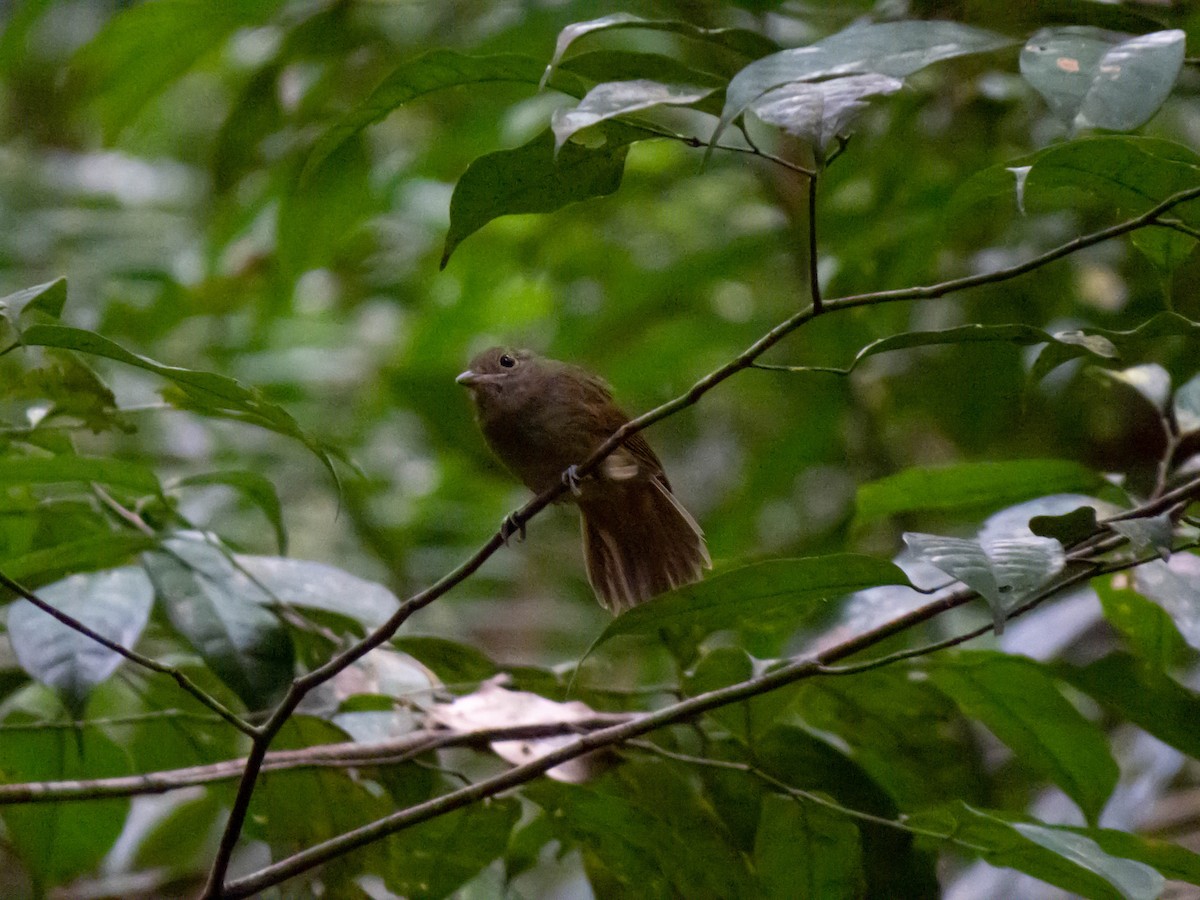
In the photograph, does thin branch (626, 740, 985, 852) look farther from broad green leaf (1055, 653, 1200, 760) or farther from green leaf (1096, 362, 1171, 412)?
green leaf (1096, 362, 1171, 412)

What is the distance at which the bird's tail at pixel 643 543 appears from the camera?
316 centimetres

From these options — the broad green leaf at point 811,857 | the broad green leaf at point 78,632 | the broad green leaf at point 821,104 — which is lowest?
the broad green leaf at point 811,857

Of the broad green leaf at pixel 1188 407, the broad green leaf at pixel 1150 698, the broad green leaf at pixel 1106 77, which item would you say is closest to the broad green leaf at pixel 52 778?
the broad green leaf at pixel 1150 698

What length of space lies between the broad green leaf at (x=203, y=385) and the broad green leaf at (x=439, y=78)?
1.67 ft

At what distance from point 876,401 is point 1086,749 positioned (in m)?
2.38

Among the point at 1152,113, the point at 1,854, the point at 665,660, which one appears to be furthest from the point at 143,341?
the point at 1152,113

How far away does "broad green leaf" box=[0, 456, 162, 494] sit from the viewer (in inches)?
84.3

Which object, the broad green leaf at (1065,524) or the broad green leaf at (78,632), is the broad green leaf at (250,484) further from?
the broad green leaf at (1065,524)

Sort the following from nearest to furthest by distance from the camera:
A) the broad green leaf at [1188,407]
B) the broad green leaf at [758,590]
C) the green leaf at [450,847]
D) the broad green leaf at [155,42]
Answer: the broad green leaf at [758,590] < the green leaf at [450,847] < the broad green leaf at [1188,407] < the broad green leaf at [155,42]

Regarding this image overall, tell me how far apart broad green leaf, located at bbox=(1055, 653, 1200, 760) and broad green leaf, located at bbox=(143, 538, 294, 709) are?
4.52ft

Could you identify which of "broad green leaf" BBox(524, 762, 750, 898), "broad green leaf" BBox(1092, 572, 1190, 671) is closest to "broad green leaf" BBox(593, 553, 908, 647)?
"broad green leaf" BBox(524, 762, 750, 898)

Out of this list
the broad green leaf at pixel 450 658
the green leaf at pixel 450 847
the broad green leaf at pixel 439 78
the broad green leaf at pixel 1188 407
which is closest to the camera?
the broad green leaf at pixel 439 78

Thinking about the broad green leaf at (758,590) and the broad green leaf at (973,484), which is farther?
the broad green leaf at (973,484)

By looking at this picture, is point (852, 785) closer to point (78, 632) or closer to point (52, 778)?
point (78, 632)
